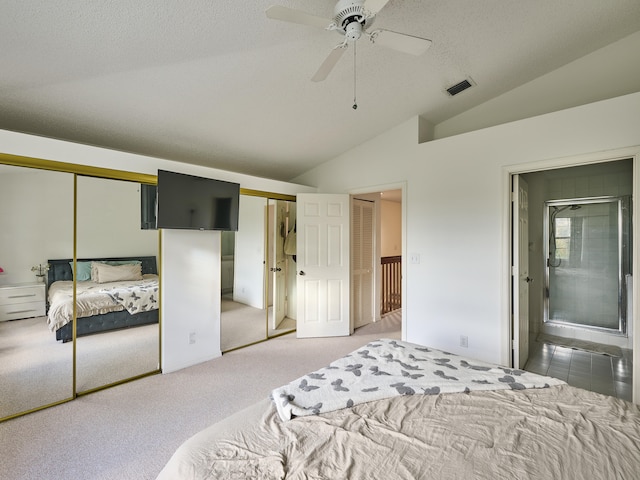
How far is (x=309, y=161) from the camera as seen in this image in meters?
4.46

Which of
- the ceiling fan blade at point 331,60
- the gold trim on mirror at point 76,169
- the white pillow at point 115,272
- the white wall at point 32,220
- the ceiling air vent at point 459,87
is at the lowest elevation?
the white pillow at point 115,272

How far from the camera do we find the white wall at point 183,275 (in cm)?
269

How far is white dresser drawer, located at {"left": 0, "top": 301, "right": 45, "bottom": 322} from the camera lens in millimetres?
2364

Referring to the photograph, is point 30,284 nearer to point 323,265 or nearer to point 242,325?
point 242,325

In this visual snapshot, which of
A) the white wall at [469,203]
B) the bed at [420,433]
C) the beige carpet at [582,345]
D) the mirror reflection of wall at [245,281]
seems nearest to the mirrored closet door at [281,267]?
the mirror reflection of wall at [245,281]

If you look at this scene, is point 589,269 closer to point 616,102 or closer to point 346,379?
point 616,102

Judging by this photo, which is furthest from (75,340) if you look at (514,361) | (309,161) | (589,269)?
(589,269)

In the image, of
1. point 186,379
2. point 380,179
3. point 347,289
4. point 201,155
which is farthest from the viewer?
point 347,289

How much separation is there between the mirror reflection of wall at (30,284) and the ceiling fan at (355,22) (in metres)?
2.25

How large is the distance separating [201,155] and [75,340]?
2.27m

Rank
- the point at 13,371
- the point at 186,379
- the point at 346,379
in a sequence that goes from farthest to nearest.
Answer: the point at 186,379
the point at 13,371
the point at 346,379

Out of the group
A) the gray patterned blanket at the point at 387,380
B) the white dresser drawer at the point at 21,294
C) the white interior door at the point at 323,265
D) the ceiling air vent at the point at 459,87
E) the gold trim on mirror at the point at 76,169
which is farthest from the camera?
the white interior door at the point at 323,265

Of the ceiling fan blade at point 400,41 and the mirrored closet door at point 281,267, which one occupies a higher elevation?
the ceiling fan blade at point 400,41

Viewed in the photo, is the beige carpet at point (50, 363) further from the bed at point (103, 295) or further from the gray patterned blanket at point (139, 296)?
the gray patterned blanket at point (139, 296)
